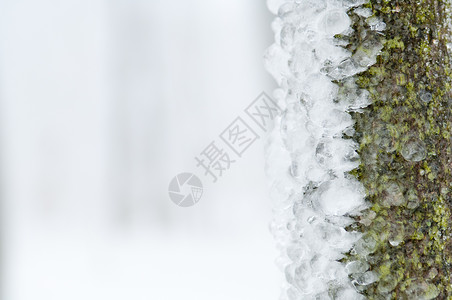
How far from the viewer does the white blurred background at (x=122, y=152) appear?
1.61 m

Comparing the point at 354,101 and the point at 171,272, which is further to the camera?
the point at 171,272

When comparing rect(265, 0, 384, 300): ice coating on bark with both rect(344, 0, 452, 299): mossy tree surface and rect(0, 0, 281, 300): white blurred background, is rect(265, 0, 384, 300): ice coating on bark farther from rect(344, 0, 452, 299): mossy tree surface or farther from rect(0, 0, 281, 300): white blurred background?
rect(0, 0, 281, 300): white blurred background

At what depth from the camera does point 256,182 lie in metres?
1.62

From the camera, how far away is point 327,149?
11.4 inches

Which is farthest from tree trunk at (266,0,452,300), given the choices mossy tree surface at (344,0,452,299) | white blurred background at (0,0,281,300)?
white blurred background at (0,0,281,300)

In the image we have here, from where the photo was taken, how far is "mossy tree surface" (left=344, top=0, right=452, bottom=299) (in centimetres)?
29

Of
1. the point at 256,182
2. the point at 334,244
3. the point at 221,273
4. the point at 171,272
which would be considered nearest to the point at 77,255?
the point at 171,272

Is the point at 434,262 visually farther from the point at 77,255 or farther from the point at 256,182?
the point at 77,255

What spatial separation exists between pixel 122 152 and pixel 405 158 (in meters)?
1.41

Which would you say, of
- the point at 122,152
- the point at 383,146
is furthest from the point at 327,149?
the point at 122,152

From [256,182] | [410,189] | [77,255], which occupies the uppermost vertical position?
[410,189]

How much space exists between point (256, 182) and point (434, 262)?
52.4 inches

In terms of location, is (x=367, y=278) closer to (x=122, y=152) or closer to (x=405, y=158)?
(x=405, y=158)

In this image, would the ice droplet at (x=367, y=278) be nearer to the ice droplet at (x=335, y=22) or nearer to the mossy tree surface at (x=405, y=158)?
the mossy tree surface at (x=405, y=158)
